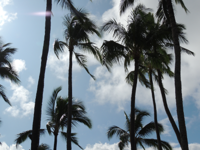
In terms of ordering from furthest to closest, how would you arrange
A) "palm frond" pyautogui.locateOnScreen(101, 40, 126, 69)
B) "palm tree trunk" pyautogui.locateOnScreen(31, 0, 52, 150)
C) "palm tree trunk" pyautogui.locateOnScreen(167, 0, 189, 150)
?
"palm frond" pyautogui.locateOnScreen(101, 40, 126, 69)
"palm tree trunk" pyautogui.locateOnScreen(167, 0, 189, 150)
"palm tree trunk" pyautogui.locateOnScreen(31, 0, 52, 150)

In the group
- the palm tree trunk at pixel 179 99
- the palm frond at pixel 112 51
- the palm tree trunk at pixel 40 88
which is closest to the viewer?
the palm tree trunk at pixel 40 88

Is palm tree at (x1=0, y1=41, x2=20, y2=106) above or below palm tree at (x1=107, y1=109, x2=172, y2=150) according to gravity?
above

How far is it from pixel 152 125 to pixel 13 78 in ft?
38.4

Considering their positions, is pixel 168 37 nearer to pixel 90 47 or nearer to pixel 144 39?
pixel 144 39

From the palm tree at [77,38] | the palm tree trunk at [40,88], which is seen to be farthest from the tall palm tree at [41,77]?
the palm tree at [77,38]

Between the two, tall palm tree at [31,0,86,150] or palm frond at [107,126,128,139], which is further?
palm frond at [107,126,128,139]

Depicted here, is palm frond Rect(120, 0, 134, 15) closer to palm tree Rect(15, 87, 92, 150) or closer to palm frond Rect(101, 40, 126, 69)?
palm frond Rect(101, 40, 126, 69)

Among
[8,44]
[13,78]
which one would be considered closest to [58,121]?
[13,78]

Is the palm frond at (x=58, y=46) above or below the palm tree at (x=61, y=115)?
above

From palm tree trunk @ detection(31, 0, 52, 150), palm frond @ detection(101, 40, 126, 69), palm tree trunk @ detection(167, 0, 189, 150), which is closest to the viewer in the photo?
palm tree trunk @ detection(31, 0, 52, 150)

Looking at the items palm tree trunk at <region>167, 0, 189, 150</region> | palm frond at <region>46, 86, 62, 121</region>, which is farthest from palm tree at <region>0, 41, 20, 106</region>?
palm tree trunk at <region>167, 0, 189, 150</region>

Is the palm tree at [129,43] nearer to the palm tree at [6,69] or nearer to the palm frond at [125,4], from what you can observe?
the palm frond at [125,4]

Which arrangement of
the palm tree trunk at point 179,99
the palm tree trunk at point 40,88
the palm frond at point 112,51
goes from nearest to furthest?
1. the palm tree trunk at point 40,88
2. the palm tree trunk at point 179,99
3. the palm frond at point 112,51

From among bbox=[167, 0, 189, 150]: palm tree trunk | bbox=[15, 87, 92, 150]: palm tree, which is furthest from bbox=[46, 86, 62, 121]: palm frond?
bbox=[167, 0, 189, 150]: palm tree trunk
